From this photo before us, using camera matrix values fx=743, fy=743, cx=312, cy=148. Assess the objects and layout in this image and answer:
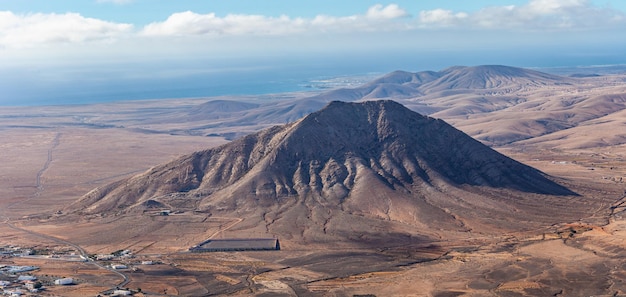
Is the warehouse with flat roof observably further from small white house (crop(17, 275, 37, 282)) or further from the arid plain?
small white house (crop(17, 275, 37, 282))

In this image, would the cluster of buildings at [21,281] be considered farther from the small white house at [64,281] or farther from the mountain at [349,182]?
the mountain at [349,182]

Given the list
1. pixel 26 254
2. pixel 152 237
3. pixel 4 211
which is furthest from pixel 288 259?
pixel 4 211

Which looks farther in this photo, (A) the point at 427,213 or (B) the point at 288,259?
(A) the point at 427,213

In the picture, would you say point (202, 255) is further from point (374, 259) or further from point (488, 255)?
point (488, 255)

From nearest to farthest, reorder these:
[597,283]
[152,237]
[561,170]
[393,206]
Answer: [597,283]
[152,237]
[393,206]
[561,170]

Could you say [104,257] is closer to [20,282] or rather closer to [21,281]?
[21,281]

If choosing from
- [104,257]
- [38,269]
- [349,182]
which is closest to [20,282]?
[38,269]

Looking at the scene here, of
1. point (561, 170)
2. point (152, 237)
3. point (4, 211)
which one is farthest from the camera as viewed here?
point (561, 170)
